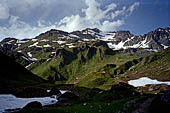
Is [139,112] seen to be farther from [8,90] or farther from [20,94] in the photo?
[8,90]

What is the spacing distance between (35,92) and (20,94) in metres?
7.12

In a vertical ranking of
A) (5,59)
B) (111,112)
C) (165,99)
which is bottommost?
(111,112)

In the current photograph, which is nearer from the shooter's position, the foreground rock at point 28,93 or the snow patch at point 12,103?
the snow patch at point 12,103

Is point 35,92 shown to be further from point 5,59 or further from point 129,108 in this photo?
point 5,59

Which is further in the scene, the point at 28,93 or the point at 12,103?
the point at 28,93

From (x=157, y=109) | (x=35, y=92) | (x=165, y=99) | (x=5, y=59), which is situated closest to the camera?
(x=157, y=109)

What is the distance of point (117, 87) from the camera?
235 feet

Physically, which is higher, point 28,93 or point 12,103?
point 12,103

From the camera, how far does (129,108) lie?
28766mm

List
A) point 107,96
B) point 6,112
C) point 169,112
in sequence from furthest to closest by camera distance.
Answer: point 107,96 → point 6,112 → point 169,112

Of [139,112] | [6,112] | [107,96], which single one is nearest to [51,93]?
[107,96]

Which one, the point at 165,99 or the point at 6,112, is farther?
the point at 6,112

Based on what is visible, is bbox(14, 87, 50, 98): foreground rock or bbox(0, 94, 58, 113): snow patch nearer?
bbox(0, 94, 58, 113): snow patch

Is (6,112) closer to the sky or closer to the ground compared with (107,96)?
closer to the sky
